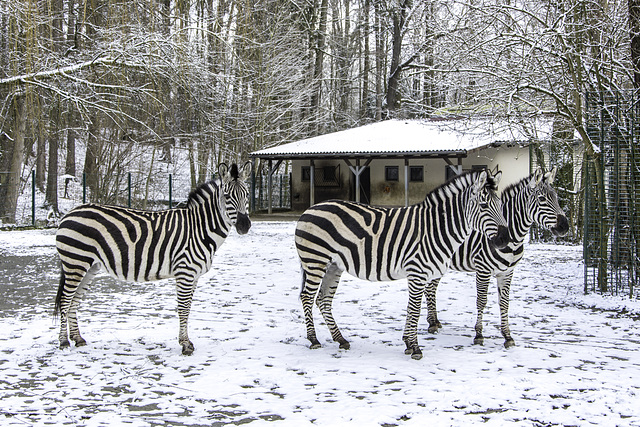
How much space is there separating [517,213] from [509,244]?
504 mm

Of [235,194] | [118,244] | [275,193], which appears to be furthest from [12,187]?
[235,194]

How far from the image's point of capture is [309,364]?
5.39 metres

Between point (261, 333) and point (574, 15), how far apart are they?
23.1 ft

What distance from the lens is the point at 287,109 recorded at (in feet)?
89.2

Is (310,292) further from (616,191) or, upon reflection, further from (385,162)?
(385,162)

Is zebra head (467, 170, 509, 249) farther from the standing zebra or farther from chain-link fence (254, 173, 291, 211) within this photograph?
chain-link fence (254, 173, 291, 211)

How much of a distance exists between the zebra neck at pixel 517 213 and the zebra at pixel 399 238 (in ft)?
2.46

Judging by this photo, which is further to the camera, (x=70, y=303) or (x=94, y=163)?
(x=94, y=163)

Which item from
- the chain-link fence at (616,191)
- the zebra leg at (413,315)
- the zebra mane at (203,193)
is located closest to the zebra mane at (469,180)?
the zebra leg at (413,315)

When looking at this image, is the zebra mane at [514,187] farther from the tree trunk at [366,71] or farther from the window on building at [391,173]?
the tree trunk at [366,71]

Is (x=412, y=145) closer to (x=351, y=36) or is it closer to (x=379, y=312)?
(x=351, y=36)

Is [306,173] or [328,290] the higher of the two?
[306,173]

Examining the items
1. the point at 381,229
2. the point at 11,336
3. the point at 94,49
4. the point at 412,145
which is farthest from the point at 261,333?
the point at 412,145

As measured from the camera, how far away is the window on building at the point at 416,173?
25.8 m
